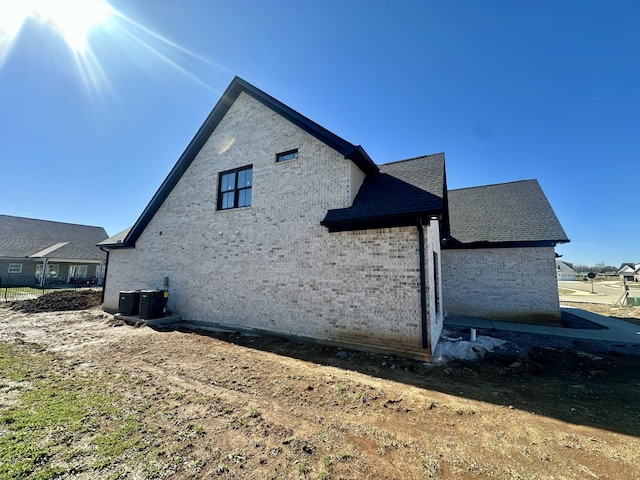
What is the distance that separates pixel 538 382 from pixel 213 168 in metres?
11.8

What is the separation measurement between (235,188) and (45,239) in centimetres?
3523

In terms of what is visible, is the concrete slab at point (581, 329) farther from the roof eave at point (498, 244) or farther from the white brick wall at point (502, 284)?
the roof eave at point (498, 244)

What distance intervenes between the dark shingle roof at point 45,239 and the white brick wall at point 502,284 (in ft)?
114

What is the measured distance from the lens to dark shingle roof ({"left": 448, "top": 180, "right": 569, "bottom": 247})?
12.0 m

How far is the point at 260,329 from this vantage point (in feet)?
29.2

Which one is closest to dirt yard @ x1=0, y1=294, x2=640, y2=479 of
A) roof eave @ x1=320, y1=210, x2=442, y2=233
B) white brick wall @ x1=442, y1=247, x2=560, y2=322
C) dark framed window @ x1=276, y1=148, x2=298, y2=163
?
roof eave @ x1=320, y1=210, x2=442, y2=233

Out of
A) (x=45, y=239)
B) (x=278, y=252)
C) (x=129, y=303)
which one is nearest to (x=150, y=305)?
(x=129, y=303)

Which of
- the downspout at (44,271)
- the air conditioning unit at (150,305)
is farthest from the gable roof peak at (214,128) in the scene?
the downspout at (44,271)

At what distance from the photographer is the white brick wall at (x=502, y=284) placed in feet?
37.8

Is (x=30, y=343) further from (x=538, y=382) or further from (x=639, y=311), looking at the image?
(x=639, y=311)

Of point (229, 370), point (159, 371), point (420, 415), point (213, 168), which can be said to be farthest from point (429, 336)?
point (213, 168)

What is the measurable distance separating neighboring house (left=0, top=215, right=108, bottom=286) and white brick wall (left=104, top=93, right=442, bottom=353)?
74.6ft

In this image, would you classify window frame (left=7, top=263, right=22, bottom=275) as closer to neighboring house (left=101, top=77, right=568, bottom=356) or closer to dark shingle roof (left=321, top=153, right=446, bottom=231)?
neighboring house (left=101, top=77, right=568, bottom=356)

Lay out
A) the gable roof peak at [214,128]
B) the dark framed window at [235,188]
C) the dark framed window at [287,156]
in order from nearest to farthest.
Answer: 1. the gable roof peak at [214,128]
2. the dark framed window at [287,156]
3. the dark framed window at [235,188]
